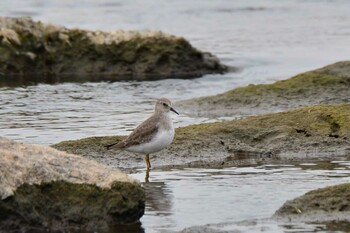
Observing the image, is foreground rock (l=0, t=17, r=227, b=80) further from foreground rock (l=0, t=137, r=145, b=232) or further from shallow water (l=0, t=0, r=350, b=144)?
foreground rock (l=0, t=137, r=145, b=232)

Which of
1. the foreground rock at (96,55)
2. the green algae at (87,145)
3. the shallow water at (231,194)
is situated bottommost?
the shallow water at (231,194)

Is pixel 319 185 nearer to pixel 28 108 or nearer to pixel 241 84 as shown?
pixel 28 108

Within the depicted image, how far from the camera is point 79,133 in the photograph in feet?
45.4

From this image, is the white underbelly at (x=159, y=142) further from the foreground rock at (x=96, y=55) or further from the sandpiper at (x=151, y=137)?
the foreground rock at (x=96, y=55)

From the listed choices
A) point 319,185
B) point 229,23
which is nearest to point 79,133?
point 319,185

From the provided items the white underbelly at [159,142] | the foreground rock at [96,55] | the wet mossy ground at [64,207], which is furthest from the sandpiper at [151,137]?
the foreground rock at [96,55]

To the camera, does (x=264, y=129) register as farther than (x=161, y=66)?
No

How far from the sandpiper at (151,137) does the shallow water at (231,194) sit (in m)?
0.30

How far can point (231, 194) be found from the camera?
9.70 meters

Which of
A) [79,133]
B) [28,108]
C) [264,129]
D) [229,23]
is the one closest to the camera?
[264,129]

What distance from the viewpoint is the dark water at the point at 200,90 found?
30.4ft

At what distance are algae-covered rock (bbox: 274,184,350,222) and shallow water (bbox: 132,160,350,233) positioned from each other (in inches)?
Answer: 5.4

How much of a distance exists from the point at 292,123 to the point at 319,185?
7.69 feet

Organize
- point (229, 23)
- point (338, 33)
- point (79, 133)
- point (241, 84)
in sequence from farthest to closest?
point (229, 23), point (338, 33), point (241, 84), point (79, 133)
